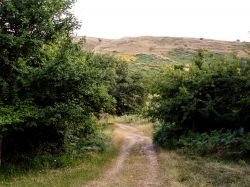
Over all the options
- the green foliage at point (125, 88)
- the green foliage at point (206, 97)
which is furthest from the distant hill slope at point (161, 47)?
the green foliage at point (206, 97)

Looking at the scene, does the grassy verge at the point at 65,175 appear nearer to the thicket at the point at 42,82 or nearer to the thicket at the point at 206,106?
the thicket at the point at 42,82

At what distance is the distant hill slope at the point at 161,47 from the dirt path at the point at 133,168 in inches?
3362

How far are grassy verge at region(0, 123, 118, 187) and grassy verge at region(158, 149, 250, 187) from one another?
11.4 feet

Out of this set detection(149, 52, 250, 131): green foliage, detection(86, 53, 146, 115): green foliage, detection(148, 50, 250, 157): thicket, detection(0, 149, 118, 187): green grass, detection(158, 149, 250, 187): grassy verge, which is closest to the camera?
detection(158, 149, 250, 187): grassy verge

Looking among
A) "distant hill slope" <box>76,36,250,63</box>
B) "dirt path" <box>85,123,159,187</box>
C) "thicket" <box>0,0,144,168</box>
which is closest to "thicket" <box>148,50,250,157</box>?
"dirt path" <box>85,123,159,187</box>

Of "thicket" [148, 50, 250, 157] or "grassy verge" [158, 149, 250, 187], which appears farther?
"thicket" [148, 50, 250, 157]

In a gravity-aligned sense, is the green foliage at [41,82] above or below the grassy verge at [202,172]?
above

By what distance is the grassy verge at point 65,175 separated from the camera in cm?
1861

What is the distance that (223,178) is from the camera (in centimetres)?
1761

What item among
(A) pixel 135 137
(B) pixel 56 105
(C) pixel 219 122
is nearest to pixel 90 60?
(B) pixel 56 105

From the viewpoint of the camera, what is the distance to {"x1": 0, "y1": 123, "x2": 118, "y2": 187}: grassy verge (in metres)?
18.6

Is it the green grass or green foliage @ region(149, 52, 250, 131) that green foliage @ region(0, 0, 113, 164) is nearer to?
the green grass

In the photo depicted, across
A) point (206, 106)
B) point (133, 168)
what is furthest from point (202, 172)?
point (206, 106)

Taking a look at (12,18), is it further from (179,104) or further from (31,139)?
(179,104)
